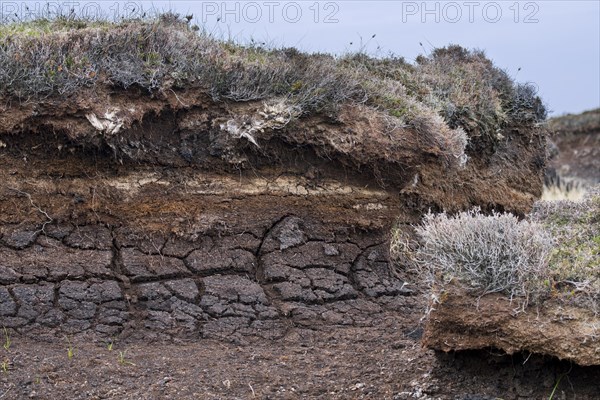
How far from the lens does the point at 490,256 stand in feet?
16.6

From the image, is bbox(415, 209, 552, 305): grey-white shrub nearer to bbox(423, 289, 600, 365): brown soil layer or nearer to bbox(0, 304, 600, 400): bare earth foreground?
bbox(423, 289, 600, 365): brown soil layer

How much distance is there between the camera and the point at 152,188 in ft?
23.4

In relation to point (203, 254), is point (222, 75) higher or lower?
higher

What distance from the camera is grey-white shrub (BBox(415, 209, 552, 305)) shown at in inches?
195

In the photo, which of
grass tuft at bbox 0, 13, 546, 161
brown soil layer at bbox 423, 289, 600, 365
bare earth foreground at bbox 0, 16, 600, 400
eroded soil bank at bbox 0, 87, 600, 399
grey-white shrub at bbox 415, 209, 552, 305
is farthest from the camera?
grass tuft at bbox 0, 13, 546, 161

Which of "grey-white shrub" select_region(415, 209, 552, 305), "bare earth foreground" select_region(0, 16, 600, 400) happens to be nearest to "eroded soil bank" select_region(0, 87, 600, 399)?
"bare earth foreground" select_region(0, 16, 600, 400)

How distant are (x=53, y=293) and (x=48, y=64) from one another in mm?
1803

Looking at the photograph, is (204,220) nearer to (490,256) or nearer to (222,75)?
(222,75)

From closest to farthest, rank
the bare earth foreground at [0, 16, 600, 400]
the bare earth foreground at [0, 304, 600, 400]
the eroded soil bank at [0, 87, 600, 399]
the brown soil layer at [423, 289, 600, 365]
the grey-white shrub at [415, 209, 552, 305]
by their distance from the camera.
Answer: the brown soil layer at [423, 289, 600, 365] < the grey-white shrub at [415, 209, 552, 305] < the bare earth foreground at [0, 304, 600, 400] < the eroded soil bank at [0, 87, 600, 399] < the bare earth foreground at [0, 16, 600, 400]

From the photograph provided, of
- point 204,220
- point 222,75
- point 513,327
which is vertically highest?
point 222,75

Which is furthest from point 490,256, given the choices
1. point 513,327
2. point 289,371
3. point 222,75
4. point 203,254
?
point 222,75

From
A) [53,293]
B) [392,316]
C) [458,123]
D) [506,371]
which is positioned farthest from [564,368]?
[458,123]

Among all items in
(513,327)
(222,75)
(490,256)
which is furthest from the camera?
(222,75)

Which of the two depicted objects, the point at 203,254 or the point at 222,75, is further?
the point at 222,75
